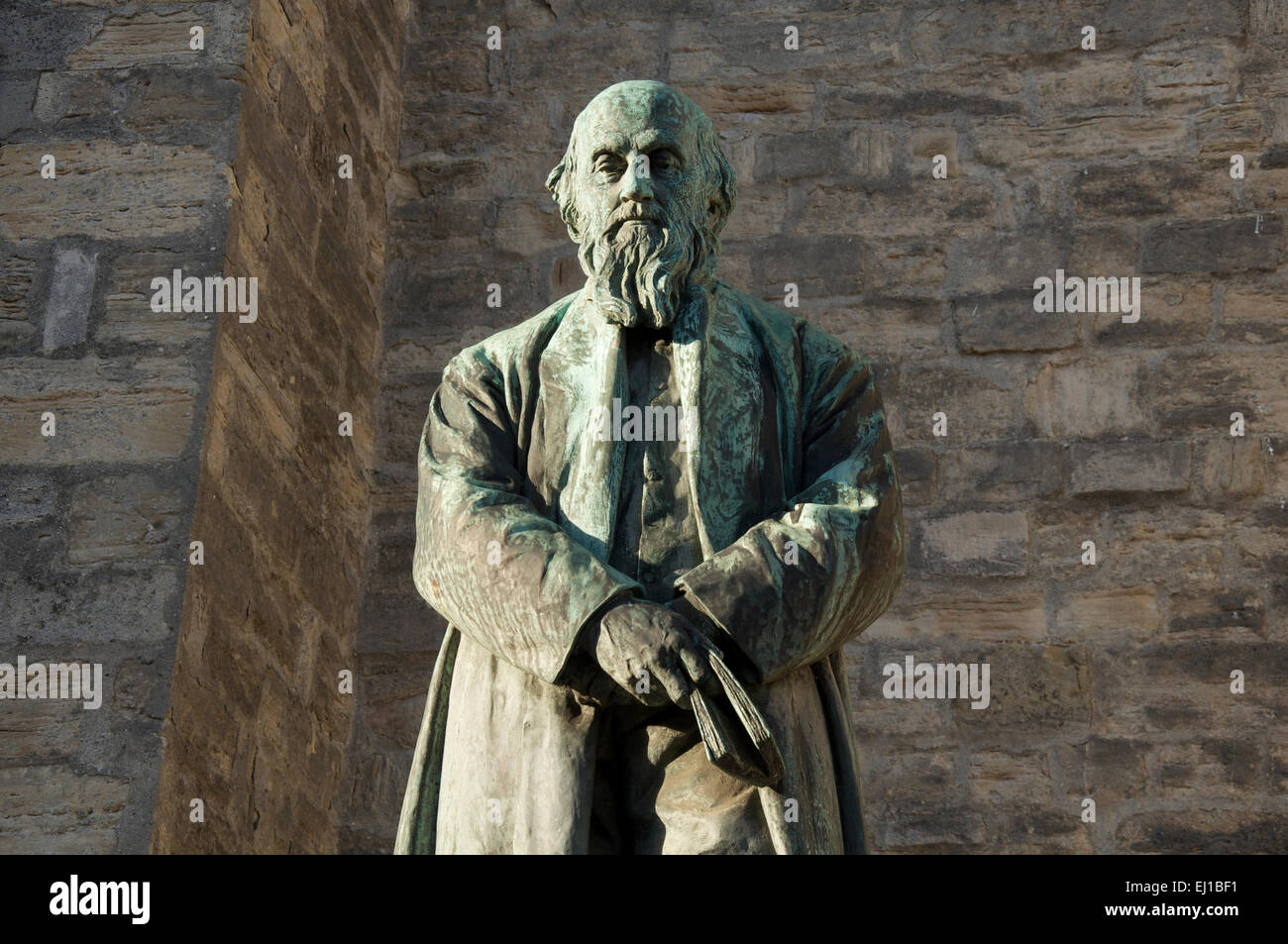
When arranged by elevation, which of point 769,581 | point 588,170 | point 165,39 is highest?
point 165,39

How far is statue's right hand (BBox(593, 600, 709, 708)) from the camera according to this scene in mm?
3020

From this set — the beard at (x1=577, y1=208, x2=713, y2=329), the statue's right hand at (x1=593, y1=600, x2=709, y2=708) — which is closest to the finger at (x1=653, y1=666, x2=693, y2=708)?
the statue's right hand at (x1=593, y1=600, x2=709, y2=708)

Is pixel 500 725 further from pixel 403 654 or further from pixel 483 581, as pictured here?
pixel 403 654

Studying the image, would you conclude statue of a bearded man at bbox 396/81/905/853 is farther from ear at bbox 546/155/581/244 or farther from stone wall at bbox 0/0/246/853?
stone wall at bbox 0/0/246/853

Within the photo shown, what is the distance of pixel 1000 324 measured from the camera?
246 inches

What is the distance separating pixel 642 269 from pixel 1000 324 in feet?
9.90

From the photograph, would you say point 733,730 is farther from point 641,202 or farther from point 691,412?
point 641,202

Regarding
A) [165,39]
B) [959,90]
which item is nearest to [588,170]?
[165,39]

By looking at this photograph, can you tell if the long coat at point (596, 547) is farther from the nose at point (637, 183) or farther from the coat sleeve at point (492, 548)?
the nose at point (637, 183)

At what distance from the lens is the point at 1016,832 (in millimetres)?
5660

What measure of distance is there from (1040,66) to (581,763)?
401 cm

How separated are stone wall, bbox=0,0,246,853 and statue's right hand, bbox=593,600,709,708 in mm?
1899

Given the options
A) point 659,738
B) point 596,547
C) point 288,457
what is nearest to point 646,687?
point 659,738

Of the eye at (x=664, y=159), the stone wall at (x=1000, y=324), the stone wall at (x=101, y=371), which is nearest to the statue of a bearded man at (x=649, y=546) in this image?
the eye at (x=664, y=159)
